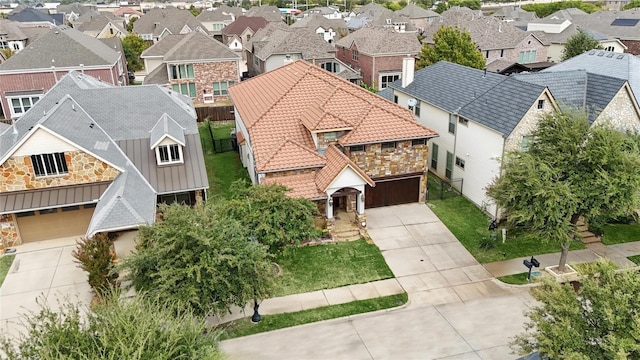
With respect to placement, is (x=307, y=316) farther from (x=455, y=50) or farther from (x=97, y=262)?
(x=455, y=50)

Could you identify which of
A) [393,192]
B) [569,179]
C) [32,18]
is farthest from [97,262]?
[32,18]

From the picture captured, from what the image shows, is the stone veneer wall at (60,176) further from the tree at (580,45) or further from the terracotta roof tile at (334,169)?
the tree at (580,45)

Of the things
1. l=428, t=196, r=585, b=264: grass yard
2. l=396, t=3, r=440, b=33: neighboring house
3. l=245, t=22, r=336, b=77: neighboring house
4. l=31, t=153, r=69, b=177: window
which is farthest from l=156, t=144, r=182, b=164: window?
l=396, t=3, r=440, b=33: neighboring house

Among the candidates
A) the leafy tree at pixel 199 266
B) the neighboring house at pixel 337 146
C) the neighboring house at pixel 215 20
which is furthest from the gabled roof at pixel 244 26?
the leafy tree at pixel 199 266

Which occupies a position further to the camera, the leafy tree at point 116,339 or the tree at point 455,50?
the tree at point 455,50

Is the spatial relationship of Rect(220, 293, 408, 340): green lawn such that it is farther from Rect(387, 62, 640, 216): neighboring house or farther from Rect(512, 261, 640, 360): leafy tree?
Rect(387, 62, 640, 216): neighboring house
